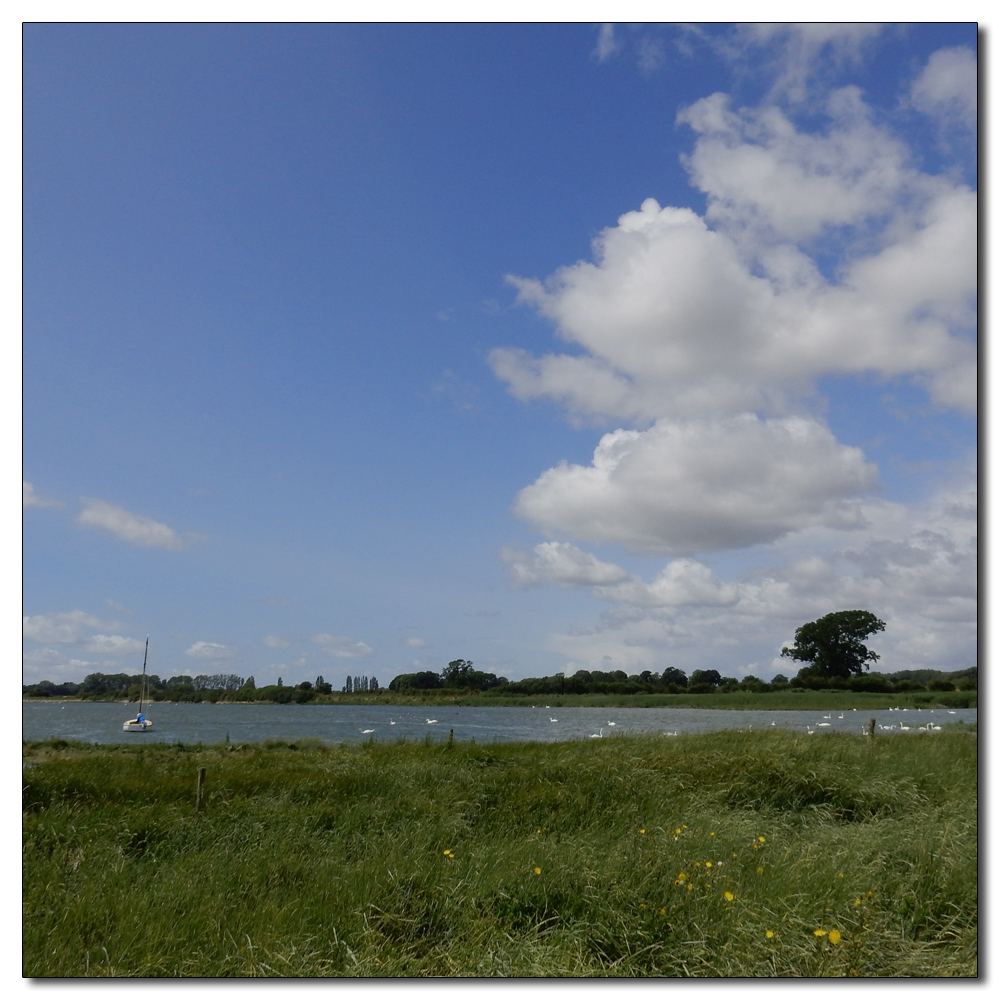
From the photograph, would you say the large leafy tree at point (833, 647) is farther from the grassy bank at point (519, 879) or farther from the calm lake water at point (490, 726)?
the grassy bank at point (519, 879)

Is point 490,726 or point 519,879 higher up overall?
point 519,879

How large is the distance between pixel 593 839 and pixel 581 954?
318 cm

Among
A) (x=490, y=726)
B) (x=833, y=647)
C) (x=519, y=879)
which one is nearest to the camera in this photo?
(x=519, y=879)

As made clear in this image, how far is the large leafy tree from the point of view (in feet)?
197

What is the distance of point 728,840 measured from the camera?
707 cm

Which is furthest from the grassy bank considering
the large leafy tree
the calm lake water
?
the large leafy tree

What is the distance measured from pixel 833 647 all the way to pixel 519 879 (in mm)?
66375

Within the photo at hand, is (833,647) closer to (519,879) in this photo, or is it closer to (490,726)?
(490,726)

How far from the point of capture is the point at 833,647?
6350cm

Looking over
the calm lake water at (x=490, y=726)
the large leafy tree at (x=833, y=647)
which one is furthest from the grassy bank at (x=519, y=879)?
the large leafy tree at (x=833, y=647)

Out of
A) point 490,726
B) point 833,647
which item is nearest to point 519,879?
point 490,726

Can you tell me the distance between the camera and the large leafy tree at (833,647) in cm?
6006

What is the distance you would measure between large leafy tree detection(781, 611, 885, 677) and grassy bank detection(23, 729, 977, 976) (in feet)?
178

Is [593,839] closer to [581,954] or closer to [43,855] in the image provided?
[581,954]
